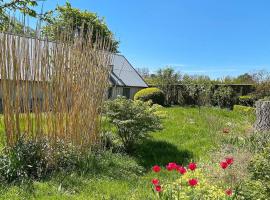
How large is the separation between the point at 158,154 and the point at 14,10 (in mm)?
4157

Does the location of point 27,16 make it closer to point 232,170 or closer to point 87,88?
point 87,88

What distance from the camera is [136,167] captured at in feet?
19.8

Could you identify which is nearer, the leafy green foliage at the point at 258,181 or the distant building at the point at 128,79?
the leafy green foliage at the point at 258,181

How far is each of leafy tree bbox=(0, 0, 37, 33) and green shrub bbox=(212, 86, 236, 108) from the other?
13364 millimetres

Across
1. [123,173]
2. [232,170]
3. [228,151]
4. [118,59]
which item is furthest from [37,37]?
[118,59]

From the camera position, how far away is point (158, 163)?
690cm

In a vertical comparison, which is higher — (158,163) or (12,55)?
(12,55)

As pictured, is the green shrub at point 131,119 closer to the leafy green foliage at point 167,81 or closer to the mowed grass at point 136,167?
the mowed grass at point 136,167

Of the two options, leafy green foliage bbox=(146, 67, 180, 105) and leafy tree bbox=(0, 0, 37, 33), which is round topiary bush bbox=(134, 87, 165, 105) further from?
leafy tree bbox=(0, 0, 37, 33)

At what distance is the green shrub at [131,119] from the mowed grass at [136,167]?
0.40 meters

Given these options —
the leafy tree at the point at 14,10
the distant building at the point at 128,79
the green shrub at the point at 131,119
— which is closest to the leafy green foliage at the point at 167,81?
the distant building at the point at 128,79

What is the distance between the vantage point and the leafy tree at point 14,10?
188 inches

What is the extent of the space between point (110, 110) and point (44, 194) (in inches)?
133

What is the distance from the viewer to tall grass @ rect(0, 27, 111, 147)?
4691 mm
